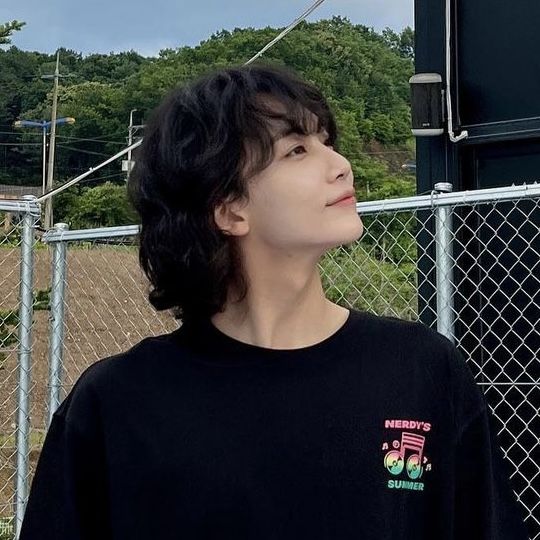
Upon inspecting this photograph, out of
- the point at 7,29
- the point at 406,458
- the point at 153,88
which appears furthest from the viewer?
the point at 153,88

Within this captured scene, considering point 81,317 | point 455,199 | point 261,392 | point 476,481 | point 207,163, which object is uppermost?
point 207,163

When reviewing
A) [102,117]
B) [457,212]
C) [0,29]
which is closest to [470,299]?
[457,212]

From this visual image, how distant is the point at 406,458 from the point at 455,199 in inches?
68.0

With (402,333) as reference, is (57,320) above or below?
below

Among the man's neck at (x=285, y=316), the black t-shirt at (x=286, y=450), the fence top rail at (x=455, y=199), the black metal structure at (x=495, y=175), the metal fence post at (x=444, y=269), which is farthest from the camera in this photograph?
the black metal structure at (x=495, y=175)

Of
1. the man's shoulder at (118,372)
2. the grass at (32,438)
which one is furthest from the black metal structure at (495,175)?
the grass at (32,438)

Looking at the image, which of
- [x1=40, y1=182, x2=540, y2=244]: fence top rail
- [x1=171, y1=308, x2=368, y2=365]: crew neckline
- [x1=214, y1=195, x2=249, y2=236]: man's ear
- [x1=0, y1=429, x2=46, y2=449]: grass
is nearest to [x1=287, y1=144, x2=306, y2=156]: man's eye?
[x1=214, y1=195, x2=249, y2=236]: man's ear

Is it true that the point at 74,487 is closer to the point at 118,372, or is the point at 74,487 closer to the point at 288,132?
the point at 118,372

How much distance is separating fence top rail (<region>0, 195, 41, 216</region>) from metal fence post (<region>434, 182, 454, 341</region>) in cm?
151

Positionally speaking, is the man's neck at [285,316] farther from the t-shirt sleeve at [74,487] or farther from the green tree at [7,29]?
the green tree at [7,29]

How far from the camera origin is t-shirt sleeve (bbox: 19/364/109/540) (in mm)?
1359

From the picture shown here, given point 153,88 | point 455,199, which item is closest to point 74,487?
point 455,199

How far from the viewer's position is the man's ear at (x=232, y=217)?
1418 mm

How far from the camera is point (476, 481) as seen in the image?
130cm
